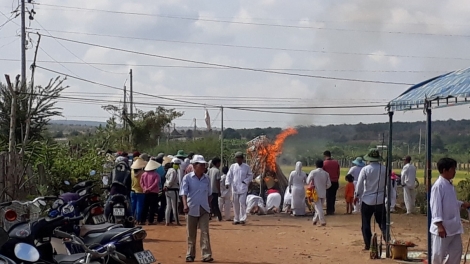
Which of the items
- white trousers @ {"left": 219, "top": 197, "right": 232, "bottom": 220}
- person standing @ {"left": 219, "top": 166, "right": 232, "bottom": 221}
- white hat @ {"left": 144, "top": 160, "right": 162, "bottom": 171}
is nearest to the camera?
white hat @ {"left": 144, "top": 160, "right": 162, "bottom": 171}

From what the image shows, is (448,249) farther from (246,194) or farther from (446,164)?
(246,194)

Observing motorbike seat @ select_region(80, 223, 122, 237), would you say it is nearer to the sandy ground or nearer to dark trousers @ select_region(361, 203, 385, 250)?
the sandy ground

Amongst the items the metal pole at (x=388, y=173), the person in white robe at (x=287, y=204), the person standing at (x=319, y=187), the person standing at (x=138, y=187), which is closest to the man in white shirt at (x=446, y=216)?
the metal pole at (x=388, y=173)

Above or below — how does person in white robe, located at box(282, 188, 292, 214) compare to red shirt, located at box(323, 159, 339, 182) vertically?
below

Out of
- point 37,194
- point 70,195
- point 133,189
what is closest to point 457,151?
point 133,189

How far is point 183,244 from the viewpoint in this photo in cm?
1310

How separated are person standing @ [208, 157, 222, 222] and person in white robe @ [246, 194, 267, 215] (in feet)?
4.95

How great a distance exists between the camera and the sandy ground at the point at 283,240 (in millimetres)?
11523

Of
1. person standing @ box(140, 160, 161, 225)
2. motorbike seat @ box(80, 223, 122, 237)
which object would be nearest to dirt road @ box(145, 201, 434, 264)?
person standing @ box(140, 160, 161, 225)

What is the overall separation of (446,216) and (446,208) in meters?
0.10

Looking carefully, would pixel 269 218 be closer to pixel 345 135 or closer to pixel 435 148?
pixel 435 148

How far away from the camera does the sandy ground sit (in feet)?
37.8

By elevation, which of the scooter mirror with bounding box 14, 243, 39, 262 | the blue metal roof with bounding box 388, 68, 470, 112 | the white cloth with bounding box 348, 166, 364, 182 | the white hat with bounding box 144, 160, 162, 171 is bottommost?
the scooter mirror with bounding box 14, 243, 39, 262

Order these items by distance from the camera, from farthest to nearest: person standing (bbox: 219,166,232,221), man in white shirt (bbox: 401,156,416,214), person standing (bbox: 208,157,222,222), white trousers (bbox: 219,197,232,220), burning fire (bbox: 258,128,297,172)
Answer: burning fire (bbox: 258,128,297,172), man in white shirt (bbox: 401,156,416,214), white trousers (bbox: 219,197,232,220), person standing (bbox: 219,166,232,221), person standing (bbox: 208,157,222,222)
